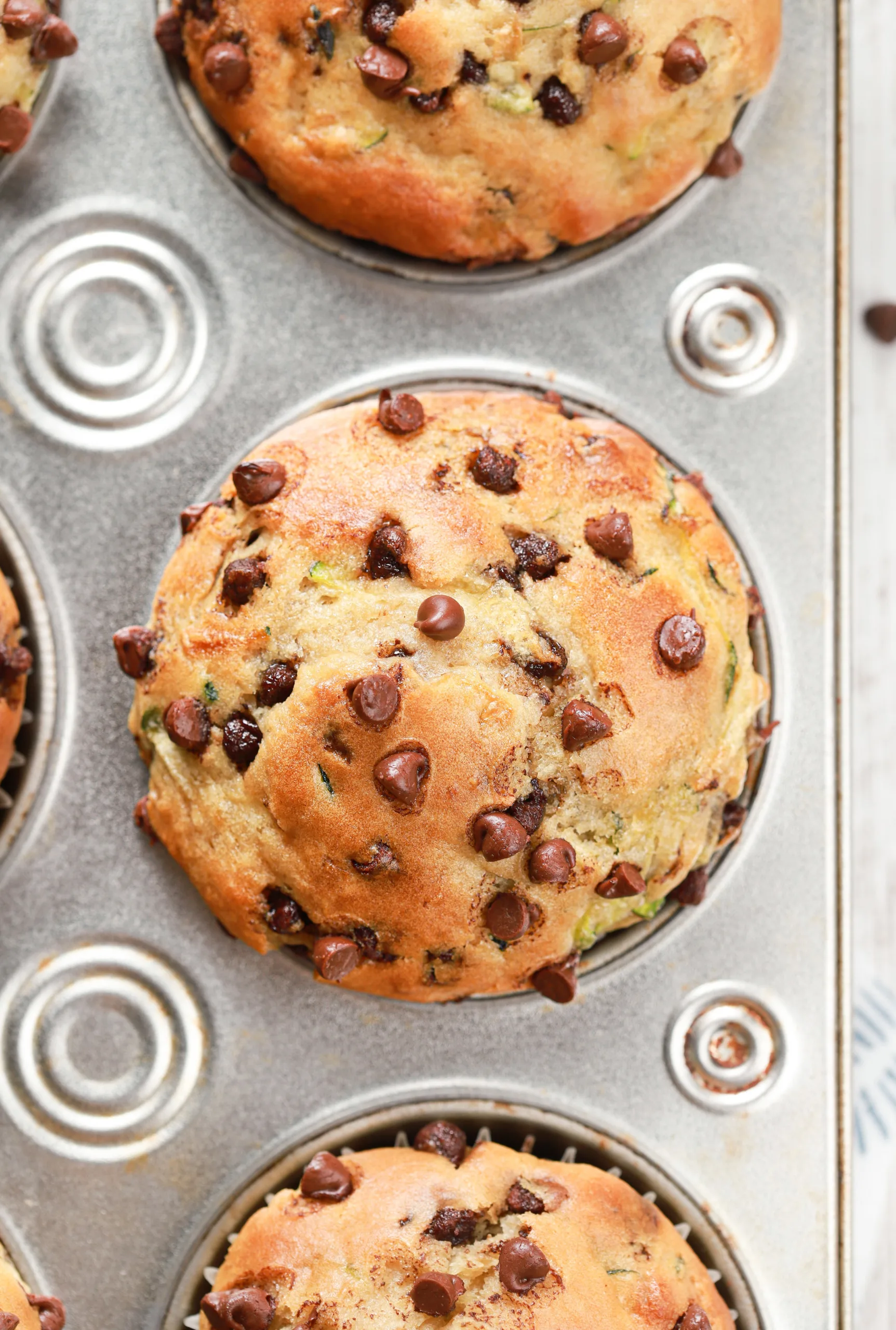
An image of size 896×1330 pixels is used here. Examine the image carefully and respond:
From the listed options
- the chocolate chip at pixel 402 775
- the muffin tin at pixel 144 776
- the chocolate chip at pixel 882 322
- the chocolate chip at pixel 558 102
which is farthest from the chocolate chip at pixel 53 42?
the chocolate chip at pixel 882 322

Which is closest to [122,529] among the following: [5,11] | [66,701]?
[66,701]

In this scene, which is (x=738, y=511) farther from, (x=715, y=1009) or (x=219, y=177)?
(x=219, y=177)

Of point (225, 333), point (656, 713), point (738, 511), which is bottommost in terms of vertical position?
point (656, 713)

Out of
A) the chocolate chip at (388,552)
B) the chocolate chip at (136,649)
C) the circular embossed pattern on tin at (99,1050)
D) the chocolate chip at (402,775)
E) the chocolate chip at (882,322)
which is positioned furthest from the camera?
the chocolate chip at (882,322)

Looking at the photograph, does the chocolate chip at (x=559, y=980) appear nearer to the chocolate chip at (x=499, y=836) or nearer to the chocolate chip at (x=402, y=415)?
the chocolate chip at (x=499, y=836)

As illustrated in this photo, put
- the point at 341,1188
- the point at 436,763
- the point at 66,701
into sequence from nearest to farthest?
the point at 436,763 → the point at 341,1188 → the point at 66,701

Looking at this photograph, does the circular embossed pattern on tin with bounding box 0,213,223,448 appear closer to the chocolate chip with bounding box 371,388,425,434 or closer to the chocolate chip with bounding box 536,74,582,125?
the chocolate chip with bounding box 371,388,425,434

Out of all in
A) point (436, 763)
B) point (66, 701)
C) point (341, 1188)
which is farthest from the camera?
point (66, 701)
